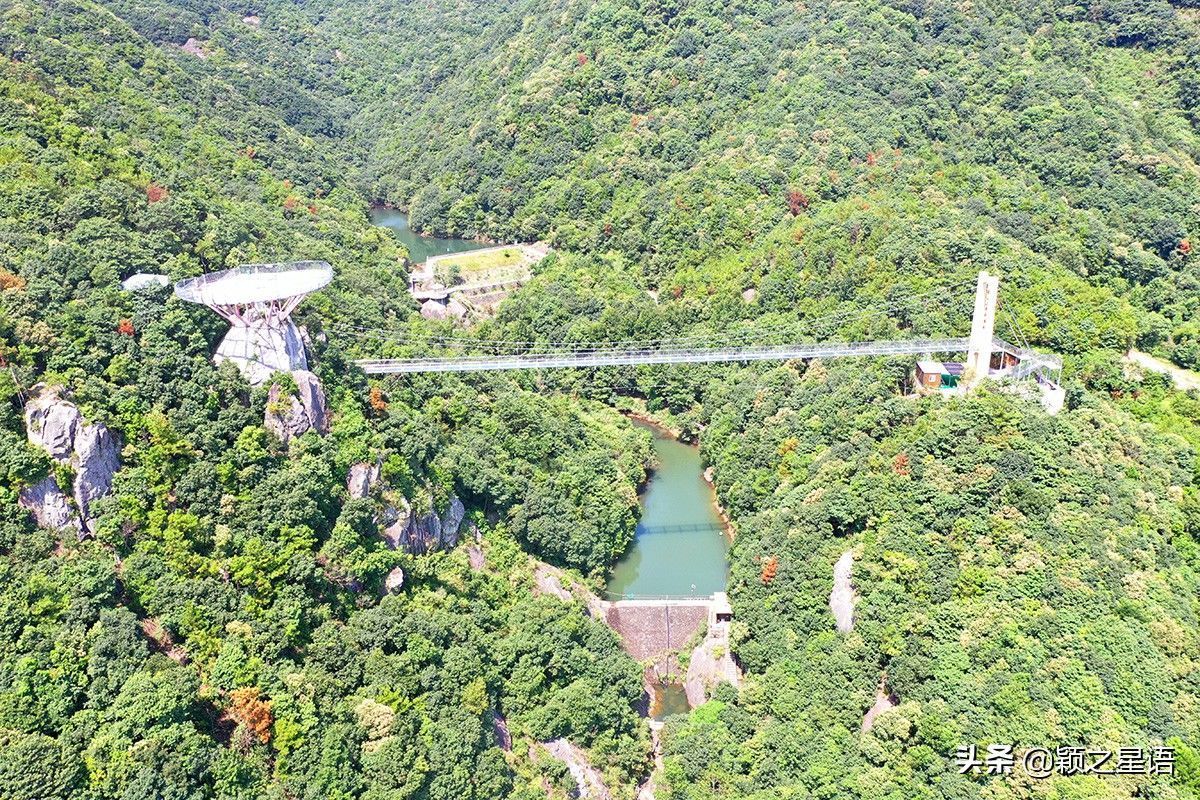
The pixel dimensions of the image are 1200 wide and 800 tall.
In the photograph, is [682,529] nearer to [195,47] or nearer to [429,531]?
[429,531]

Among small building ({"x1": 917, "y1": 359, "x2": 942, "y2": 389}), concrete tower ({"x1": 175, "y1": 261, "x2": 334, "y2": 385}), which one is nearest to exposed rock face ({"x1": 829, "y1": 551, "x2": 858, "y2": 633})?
small building ({"x1": 917, "y1": 359, "x2": 942, "y2": 389})

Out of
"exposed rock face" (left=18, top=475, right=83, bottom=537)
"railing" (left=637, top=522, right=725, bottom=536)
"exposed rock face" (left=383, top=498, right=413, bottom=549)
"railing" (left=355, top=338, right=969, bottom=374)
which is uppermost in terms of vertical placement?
"railing" (left=355, top=338, right=969, bottom=374)

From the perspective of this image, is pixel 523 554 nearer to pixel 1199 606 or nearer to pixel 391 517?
pixel 391 517

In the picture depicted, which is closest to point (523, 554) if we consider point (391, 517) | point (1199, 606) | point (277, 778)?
point (391, 517)

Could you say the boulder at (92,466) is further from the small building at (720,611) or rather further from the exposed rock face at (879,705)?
the exposed rock face at (879,705)

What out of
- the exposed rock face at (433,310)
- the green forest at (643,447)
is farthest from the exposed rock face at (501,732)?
the exposed rock face at (433,310)

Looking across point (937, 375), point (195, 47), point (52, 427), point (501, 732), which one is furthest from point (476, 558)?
point (195, 47)

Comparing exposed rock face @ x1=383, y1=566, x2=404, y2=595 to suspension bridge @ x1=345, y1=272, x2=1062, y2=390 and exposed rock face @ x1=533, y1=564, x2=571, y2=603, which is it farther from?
suspension bridge @ x1=345, y1=272, x2=1062, y2=390
